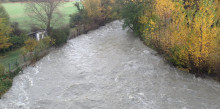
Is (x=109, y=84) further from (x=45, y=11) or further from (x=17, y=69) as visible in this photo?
(x=45, y=11)

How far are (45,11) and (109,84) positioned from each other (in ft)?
61.6

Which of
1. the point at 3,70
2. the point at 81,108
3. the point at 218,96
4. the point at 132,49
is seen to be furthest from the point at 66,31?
the point at 218,96

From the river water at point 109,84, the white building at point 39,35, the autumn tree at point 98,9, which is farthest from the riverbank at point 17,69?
the autumn tree at point 98,9

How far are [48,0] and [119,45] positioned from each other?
12753 mm

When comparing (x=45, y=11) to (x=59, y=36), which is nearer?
(x=59, y=36)

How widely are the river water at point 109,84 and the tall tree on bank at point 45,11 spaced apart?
6.97 metres

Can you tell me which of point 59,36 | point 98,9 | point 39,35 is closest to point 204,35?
point 59,36

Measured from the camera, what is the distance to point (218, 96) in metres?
17.3

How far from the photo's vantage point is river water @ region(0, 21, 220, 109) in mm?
16953

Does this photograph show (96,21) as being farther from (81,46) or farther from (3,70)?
(3,70)

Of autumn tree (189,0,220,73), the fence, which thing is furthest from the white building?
autumn tree (189,0,220,73)

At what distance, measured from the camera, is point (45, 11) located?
33250 mm

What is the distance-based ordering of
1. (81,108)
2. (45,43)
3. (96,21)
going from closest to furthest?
(81,108)
(45,43)
(96,21)

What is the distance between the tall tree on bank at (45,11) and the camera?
32.8 m
